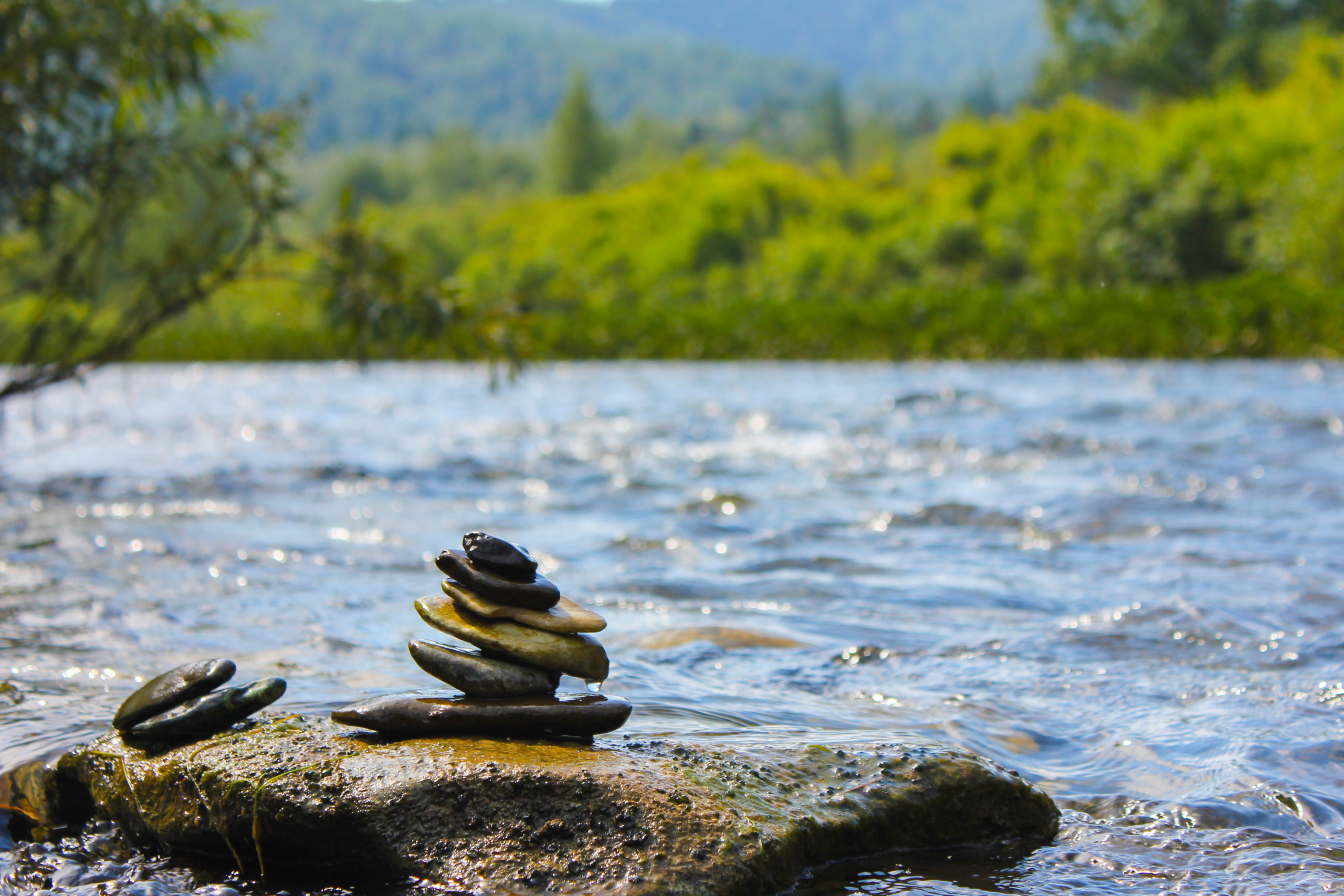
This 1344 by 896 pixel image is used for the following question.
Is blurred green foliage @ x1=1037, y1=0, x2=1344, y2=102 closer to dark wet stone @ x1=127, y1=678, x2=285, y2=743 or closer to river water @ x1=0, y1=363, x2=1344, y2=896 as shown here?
river water @ x1=0, y1=363, x2=1344, y2=896

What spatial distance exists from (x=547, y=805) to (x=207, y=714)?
97cm

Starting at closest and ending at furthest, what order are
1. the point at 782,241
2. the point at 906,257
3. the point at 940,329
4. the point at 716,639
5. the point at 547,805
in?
the point at 547,805, the point at 716,639, the point at 940,329, the point at 906,257, the point at 782,241

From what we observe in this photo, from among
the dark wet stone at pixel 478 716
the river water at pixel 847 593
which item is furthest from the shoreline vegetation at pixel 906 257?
the dark wet stone at pixel 478 716

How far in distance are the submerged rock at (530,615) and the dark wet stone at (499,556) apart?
0.09m

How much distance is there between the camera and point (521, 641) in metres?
2.98

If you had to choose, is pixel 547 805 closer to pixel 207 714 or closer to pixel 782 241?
pixel 207 714

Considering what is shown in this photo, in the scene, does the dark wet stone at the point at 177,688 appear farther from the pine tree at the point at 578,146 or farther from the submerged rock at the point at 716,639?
the pine tree at the point at 578,146

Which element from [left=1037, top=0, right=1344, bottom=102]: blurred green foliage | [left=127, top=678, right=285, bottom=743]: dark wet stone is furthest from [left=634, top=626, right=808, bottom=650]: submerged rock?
[left=1037, top=0, right=1344, bottom=102]: blurred green foliage

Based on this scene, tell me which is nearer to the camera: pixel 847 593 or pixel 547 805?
pixel 547 805

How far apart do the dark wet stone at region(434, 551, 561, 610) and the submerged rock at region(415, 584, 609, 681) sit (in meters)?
0.06

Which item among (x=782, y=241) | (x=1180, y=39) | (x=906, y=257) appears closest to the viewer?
(x=906, y=257)

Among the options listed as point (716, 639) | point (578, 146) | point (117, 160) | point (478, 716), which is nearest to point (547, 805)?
point (478, 716)

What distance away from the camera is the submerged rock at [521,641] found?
2967 millimetres

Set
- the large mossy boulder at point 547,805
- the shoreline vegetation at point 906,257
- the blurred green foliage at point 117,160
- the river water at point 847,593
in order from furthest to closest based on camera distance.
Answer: the shoreline vegetation at point 906,257
the blurred green foliage at point 117,160
the river water at point 847,593
the large mossy boulder at point 547,805
